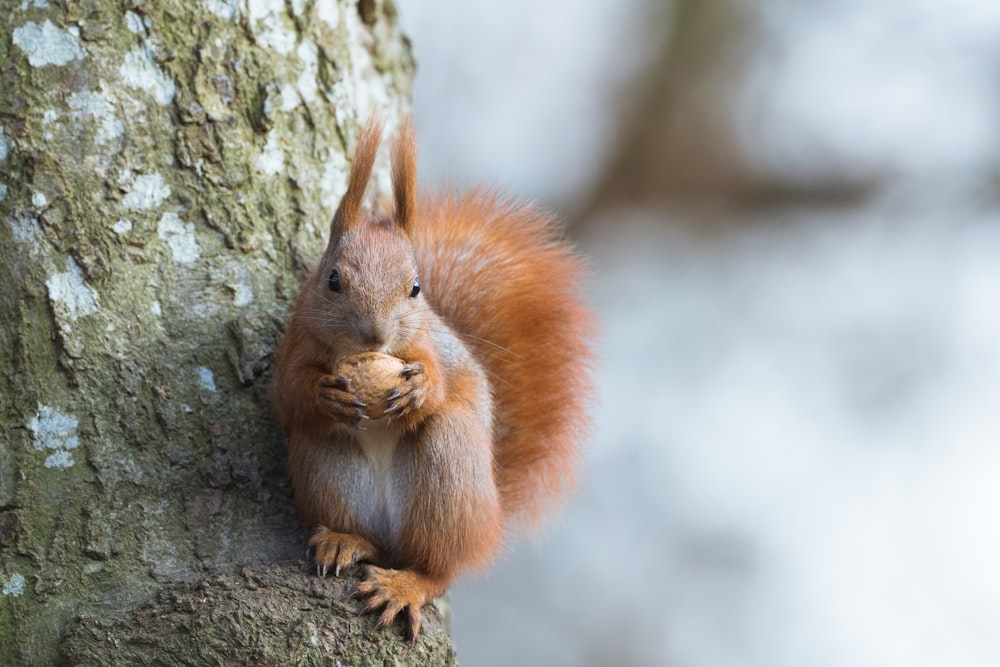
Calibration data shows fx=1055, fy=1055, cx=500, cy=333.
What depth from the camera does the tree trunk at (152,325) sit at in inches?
63.0

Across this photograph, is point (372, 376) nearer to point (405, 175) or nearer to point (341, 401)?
point (341, 401)

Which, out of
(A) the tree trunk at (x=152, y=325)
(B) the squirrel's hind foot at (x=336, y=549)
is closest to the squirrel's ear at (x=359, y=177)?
(A) the tree trunk at (x=152, y=325)

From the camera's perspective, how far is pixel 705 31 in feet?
13.9

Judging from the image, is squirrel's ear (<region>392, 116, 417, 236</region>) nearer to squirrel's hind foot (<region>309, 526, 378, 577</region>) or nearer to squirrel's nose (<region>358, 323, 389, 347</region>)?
squirrel's nose (<region>358, 323, 389, 347</region>)

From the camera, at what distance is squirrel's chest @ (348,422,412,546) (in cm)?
187

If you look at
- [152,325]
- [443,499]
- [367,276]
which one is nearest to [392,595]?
[443,499]

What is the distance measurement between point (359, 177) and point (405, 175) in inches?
3.5

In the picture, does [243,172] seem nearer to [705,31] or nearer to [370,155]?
[370,155]

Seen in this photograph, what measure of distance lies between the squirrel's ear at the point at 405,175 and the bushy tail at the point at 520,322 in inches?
6.5

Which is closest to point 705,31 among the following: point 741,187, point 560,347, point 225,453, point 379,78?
point 741,187

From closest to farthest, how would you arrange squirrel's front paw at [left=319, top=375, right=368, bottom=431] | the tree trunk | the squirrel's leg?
the tree trunk, squirrel's front paw at [left=319, top=375, right=368, bottom=431], the squirrel's leg

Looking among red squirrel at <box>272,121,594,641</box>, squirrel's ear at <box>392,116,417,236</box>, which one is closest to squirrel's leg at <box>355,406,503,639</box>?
red squirrel at <box>272,121,594,641</box>

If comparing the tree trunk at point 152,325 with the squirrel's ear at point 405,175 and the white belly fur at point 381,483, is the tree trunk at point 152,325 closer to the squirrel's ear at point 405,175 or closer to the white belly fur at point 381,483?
the white belly fur at point 381,483

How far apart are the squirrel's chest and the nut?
0.12 metres
